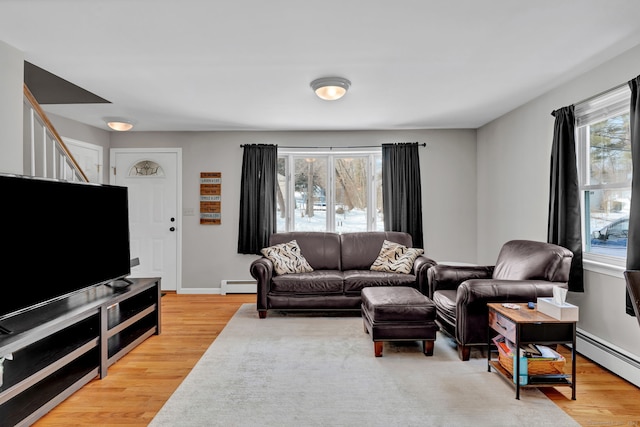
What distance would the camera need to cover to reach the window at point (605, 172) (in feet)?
8.75

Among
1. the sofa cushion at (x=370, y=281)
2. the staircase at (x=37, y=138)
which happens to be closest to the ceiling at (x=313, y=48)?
the staircase at (x=37, y=138)

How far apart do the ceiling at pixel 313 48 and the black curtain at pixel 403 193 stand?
3.56 ft

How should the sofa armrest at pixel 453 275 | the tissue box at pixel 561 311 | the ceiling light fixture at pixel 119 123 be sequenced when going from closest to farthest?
the tissue box at pixel 561 311
the sofa armrest at pixel 453 275
the ceiling light fixture at pixel 119 123

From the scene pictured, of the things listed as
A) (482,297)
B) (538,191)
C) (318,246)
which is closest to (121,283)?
(318,246)

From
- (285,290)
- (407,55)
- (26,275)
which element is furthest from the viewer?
(285,290)

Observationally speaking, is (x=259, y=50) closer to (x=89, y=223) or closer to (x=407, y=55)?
(x=407, y=55)

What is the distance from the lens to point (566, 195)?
2.99m

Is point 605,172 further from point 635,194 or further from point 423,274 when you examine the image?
point 423,274

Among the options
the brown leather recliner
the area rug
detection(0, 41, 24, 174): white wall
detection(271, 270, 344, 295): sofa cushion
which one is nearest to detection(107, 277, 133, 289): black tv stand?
the area rug

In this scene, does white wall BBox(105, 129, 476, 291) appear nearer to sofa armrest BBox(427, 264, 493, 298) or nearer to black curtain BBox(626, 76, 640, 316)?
sofa armrest BBox(427, 264, 493, 298)

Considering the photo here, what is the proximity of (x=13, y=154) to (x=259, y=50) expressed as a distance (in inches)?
73.4

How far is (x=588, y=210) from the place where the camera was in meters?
3.05

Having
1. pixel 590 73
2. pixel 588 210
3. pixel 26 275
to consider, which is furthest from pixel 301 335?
pixel 590 73

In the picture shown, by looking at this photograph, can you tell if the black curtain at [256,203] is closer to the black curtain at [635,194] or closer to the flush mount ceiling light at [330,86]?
the flush mount ceiling light at [330,86]
